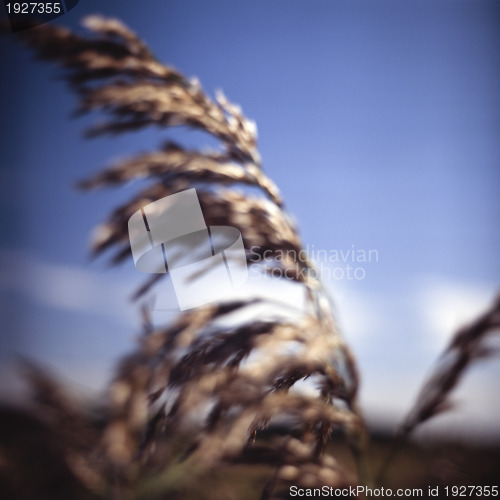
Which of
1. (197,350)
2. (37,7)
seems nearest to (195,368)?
(197,350)

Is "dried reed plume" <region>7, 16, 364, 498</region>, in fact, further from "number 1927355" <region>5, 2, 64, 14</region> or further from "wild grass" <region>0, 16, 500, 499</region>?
"number 1927355" <region>5, 2, 64, 14</region>

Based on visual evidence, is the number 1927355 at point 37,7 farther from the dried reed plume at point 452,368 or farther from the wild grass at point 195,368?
the dried reed plume at point 452,368

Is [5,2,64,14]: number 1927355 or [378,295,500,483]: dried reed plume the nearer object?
[378,295,500,483]: dried reed plume

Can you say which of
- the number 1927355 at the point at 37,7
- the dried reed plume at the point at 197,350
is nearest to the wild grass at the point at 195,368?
the dried reed plume at the point at 197,350

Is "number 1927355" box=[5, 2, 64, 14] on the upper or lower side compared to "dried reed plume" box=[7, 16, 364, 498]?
upper

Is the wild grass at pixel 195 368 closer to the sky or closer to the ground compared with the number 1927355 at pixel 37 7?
closer to the ground

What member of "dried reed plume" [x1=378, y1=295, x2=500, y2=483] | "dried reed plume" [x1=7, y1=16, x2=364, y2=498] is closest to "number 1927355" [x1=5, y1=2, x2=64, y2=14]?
"dried reed plume" [x1=7, y1=16, x2=364, y2=498]

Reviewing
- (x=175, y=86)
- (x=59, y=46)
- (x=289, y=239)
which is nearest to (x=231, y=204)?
(x=289, y=239)

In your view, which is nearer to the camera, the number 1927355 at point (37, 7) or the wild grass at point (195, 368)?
the wild grass at point (195, 368)
